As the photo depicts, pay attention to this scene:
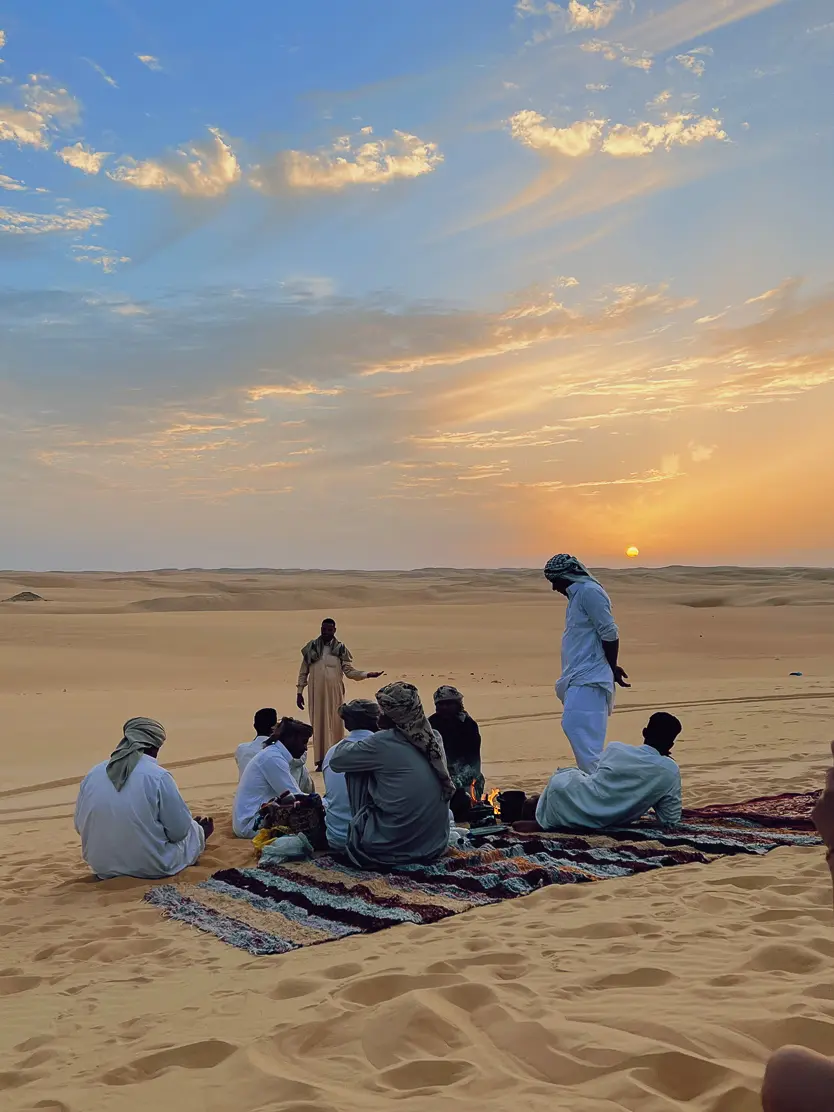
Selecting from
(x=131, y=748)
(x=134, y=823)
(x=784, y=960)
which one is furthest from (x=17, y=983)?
(x=784, y=960)

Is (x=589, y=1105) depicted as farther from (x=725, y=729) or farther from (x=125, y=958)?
(x=725, y=729)

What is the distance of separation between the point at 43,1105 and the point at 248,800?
4328 millimetres

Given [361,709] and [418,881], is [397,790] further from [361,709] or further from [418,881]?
[361,709]

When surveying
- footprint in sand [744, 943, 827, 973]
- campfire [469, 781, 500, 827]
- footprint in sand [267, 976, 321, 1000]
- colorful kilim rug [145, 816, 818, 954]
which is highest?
footprint in sand [744, 943, 827, 973]

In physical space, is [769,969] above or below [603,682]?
below

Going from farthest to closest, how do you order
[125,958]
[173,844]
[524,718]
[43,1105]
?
[524,718] < [173,844] < [125,958] < [43,1105]

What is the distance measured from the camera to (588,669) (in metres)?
7.92

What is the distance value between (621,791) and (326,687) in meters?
5.20

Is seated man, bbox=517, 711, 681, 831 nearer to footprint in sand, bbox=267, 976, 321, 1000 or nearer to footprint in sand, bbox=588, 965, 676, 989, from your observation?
footprint in sand, bbox=588, 965, 676, 989

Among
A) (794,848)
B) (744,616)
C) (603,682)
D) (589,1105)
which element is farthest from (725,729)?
(744,616)

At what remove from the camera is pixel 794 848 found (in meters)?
6.01

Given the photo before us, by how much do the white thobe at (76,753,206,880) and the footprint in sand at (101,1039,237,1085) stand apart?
2961 millimetres

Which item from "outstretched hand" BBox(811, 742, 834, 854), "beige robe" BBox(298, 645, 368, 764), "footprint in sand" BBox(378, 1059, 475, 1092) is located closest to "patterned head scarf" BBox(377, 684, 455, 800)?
"footprint in sand" BBox(378, 1059, 475, 1092)

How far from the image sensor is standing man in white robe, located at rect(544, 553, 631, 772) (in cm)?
784
